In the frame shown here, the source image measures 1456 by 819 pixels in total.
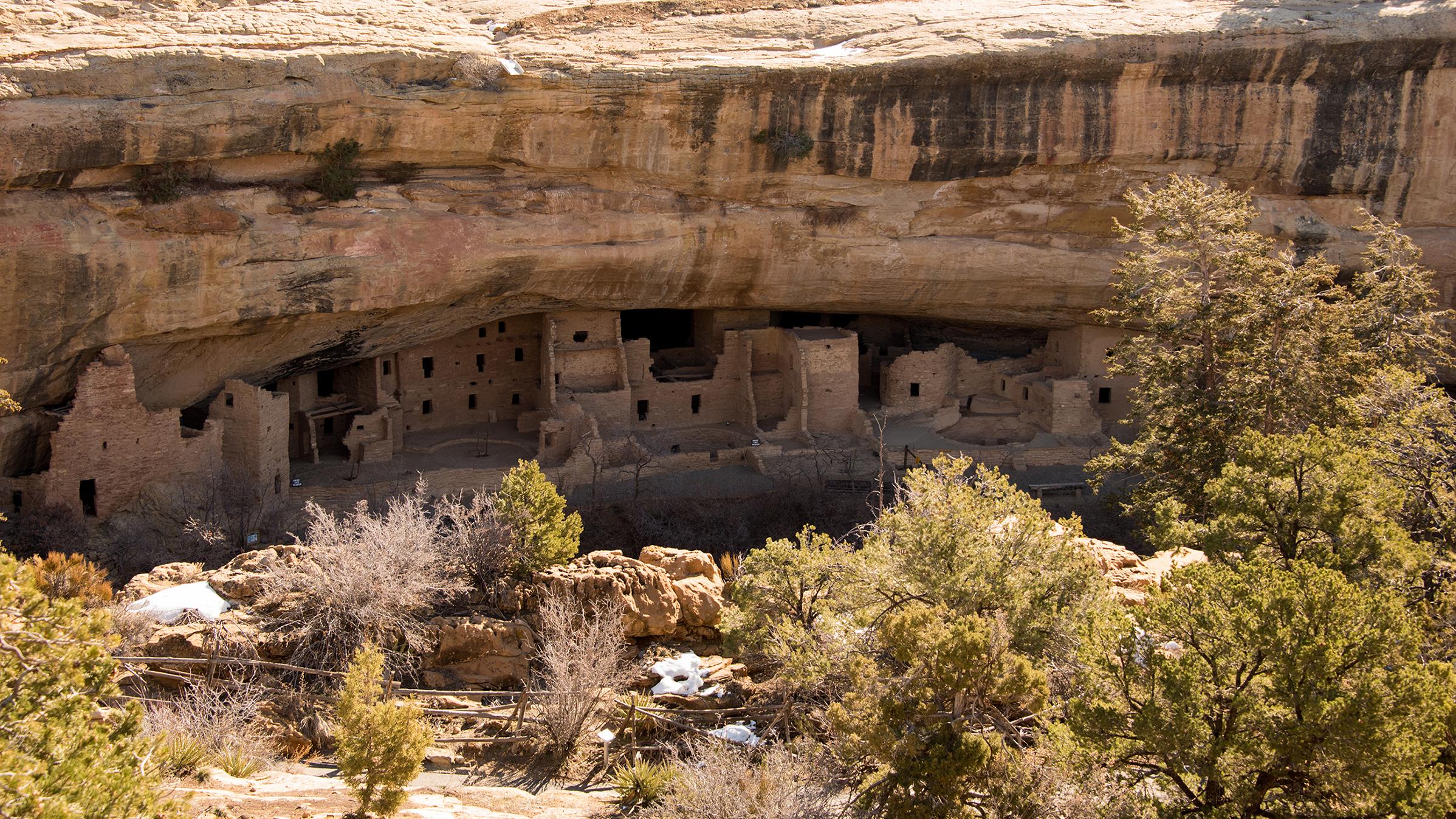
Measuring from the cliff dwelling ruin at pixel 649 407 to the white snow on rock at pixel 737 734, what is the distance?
30.2ft

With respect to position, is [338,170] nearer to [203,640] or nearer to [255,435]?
[255,435]

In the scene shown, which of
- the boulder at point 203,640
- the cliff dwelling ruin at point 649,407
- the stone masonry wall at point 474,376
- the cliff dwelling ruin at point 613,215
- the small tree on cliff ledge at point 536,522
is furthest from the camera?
the stone masonry wall at point 474,376

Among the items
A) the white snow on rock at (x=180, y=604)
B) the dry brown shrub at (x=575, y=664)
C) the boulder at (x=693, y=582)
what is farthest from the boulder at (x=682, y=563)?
the white snow on rock at (x=180, y=604)

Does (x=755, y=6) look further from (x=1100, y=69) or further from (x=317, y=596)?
(x=317, y=596)

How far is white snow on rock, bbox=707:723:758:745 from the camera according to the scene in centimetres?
1183

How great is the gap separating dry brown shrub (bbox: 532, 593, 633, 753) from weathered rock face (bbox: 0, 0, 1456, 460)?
26.8 feet

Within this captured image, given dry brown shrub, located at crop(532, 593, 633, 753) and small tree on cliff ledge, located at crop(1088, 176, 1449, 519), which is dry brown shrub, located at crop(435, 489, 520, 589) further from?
small tree on cliff ledge, located at crop(1088, 176, 1449, 519)

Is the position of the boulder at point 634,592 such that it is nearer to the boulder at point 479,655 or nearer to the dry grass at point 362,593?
the boulder at point 479,655

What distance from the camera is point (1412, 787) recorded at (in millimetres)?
8180

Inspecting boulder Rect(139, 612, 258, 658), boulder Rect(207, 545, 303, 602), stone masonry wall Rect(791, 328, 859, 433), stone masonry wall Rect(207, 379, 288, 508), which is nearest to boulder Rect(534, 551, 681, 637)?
boulder Rect(207, 545, 303, 602)

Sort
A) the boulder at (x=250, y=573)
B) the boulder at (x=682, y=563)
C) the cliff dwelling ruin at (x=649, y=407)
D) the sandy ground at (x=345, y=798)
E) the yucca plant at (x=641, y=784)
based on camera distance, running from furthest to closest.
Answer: the cliff dwelling ruin at (x=649, y=407)
the boulder at (x=682, y=563)
the boulder at (x=250, y=573)
the yucca plant at (x=641, y=784)
the sandy ground at (x=345, y=798)

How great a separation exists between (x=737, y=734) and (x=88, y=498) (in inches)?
450

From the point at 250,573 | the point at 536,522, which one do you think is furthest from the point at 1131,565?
the point at 250,573

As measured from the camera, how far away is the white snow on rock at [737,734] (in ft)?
38.8
